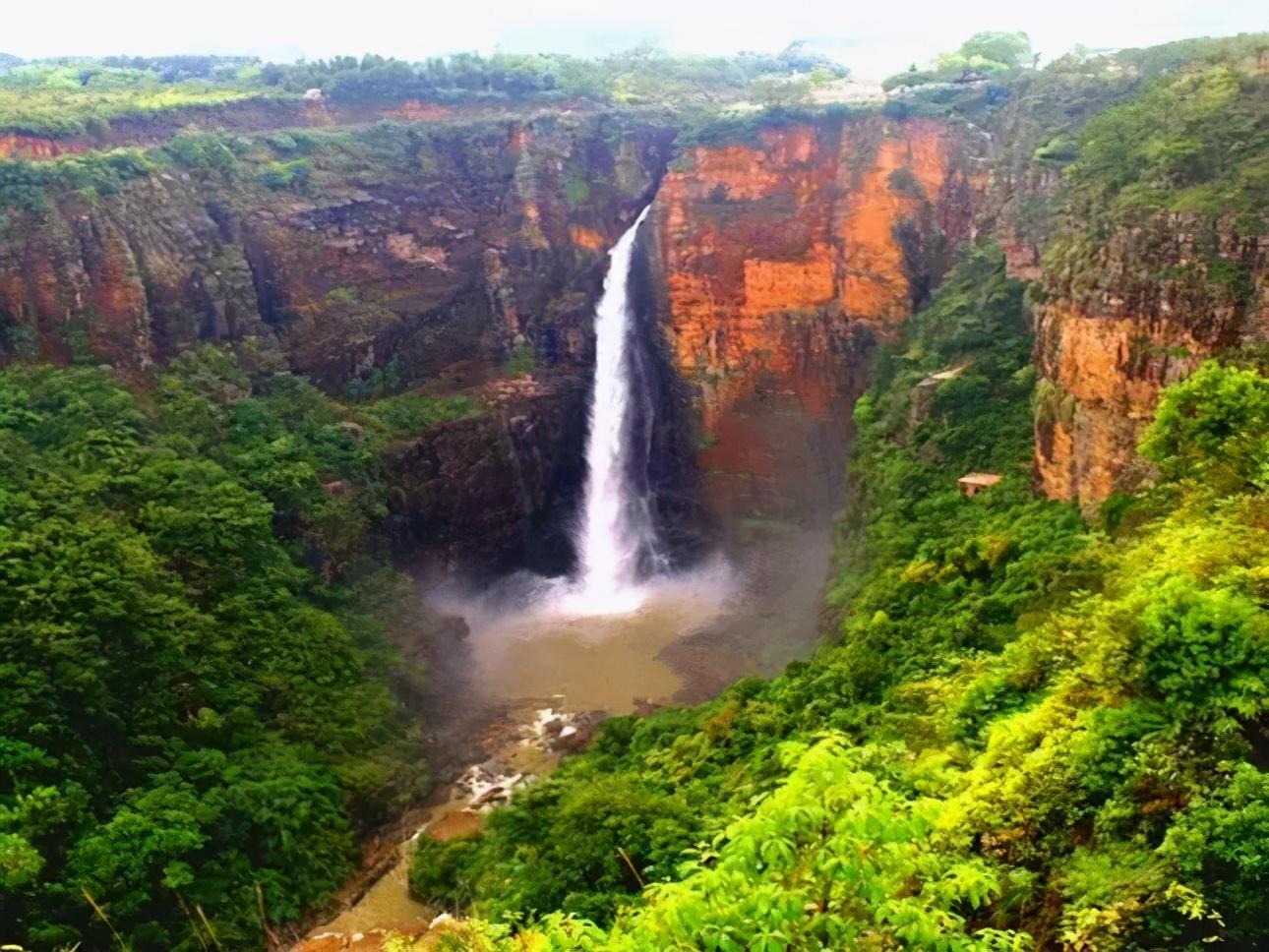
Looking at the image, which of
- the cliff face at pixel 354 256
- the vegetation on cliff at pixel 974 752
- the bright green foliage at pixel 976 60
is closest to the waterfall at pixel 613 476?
the cliff face at pixel 354 256

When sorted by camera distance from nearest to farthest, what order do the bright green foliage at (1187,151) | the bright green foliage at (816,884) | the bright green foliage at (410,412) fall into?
1. the bright green foliage at (816,884)
2. the bright green foliage at (1187,151)
3. the bright green foliage at (410,412)

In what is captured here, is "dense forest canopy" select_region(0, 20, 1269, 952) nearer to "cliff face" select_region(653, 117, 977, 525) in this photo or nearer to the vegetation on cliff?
the vegetation on cliff

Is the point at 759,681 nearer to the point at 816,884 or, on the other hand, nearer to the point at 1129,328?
the point at 1129,328

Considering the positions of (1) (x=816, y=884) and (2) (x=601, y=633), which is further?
(2) (x=601, y=633)

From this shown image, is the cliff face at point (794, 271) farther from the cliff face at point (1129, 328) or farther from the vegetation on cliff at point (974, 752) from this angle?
the cliff face at point (1129, 328)

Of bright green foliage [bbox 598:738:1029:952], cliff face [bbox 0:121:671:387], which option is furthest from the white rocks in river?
bright green foliage [bbox 598:738:1029:952]

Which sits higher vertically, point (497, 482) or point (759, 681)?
point (497, 482)

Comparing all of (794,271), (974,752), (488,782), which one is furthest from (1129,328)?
(794,271)
